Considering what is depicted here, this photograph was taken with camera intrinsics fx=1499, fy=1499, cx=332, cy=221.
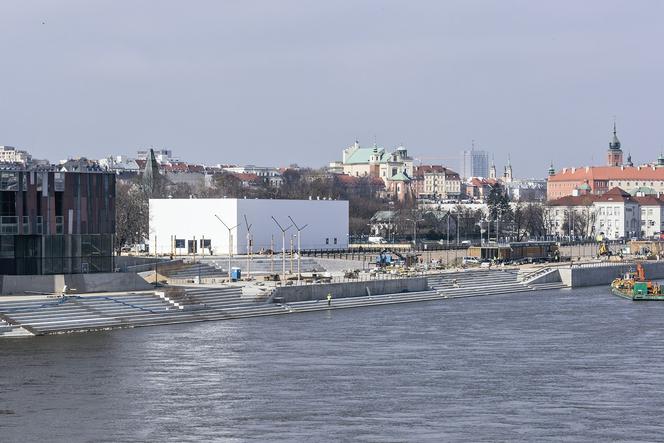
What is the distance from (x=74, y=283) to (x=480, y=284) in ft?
110

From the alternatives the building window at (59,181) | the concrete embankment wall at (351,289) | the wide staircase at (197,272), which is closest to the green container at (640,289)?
the concrete embankment wall at (351,289)

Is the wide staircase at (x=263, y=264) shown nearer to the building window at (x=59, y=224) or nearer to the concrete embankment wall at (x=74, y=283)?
the concrete embankment wall at (x=74, y=283)

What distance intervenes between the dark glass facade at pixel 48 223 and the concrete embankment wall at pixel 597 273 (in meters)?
43.0

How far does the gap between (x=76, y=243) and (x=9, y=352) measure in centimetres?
1477

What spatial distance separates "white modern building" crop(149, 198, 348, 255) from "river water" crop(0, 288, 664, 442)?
36095 mm

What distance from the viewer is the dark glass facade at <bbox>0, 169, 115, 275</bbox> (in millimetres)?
66250

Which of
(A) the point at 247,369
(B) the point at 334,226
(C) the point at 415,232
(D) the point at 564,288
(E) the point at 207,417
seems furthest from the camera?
(C) the point at 415,232

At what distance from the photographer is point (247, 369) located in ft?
164

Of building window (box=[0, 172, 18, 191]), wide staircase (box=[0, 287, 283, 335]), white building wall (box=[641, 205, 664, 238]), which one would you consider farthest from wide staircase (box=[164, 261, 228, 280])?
white building wall (box=[641, 205, 664, 238])

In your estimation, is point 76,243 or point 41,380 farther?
point 76,243

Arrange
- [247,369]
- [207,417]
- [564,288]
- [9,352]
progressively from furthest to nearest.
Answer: [564,288] < [9,352] < [247,369] < [207,417]

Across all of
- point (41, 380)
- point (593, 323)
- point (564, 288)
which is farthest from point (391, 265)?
point (41, 380)

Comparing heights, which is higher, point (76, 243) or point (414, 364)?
point (76, 243)

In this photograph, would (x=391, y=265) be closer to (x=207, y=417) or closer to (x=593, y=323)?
(x=593, y=323)
